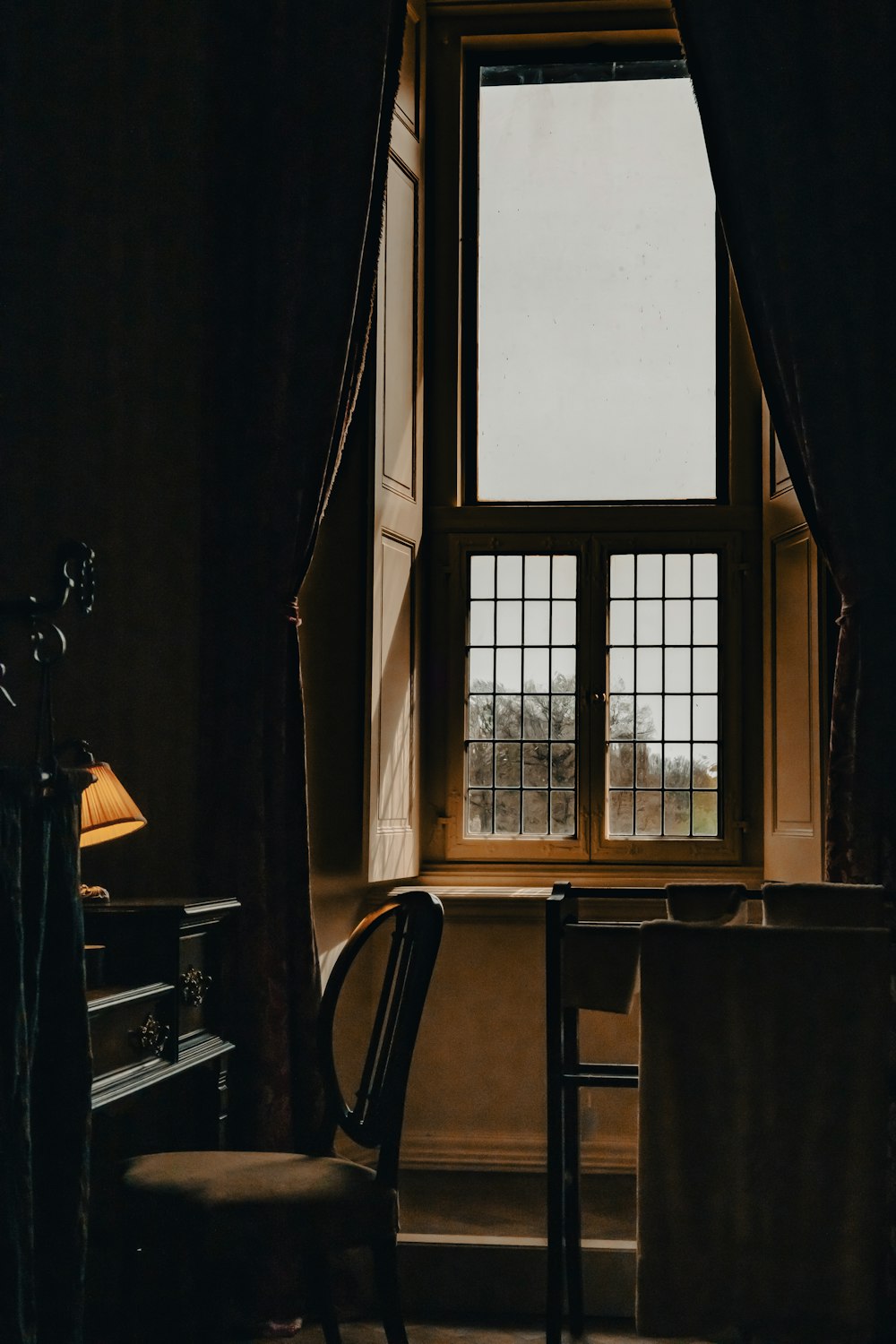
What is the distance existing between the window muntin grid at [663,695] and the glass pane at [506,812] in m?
0.26

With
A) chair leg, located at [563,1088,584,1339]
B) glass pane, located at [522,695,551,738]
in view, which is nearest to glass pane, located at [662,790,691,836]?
glass pane, located at [522,695,551,738]

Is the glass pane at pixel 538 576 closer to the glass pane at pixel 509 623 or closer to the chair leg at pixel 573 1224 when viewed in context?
the glass pane at pixel 509 623

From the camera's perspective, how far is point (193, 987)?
8.43 ft

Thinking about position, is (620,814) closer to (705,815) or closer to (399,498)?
(705,815)

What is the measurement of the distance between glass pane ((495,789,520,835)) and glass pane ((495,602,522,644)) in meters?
0.43

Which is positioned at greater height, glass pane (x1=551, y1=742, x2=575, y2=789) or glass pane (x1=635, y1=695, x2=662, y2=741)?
glass pane (x1=635, y1=695, x2=662, y2=741)

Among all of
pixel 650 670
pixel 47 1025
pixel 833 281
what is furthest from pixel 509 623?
pixel 47 1025

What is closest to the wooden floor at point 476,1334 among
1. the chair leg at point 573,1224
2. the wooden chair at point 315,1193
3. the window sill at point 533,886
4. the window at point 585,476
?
the chair leg at point 573,1224

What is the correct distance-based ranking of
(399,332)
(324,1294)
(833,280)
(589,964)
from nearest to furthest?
(324,1294) < (589,964) < (833,280) < (399,332)

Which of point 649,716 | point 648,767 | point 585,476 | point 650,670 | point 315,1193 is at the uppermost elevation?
point 585,476

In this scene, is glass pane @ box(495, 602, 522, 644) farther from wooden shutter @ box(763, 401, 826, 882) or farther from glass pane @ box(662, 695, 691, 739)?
wooden shutter @ box(763, 401, 826, 882)

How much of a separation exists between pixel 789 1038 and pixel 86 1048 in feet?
4.18

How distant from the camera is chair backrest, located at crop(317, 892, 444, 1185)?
2.38 metres

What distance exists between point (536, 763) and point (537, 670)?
10.4 inches
